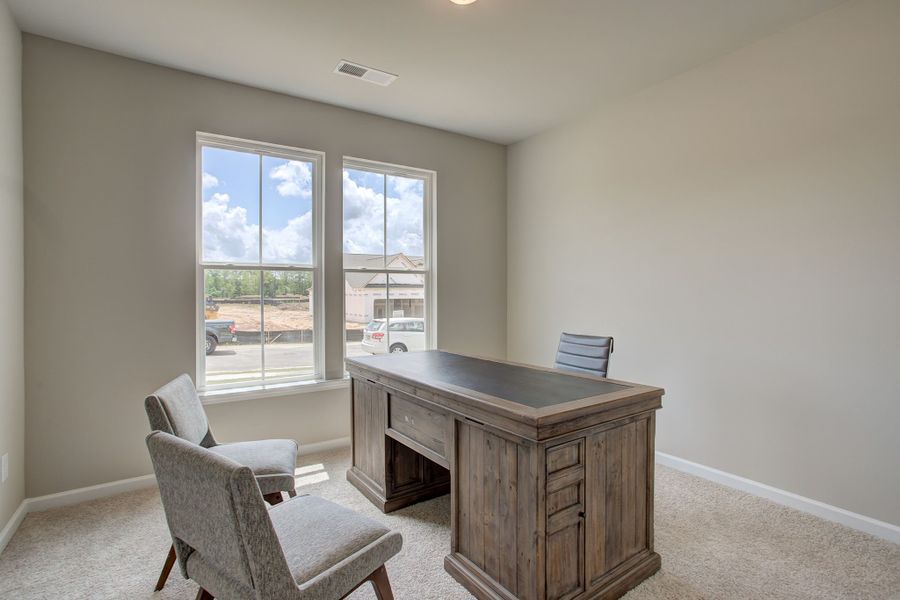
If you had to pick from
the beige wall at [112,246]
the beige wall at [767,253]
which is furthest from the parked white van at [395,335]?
the beige wall at [767,253]

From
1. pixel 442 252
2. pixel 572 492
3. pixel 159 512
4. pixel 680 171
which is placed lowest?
pixel 159 512

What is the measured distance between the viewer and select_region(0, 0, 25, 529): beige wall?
7.70 ft

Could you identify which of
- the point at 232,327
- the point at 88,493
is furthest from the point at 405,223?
the point at 88,493

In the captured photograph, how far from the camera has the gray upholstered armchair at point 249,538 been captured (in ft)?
3.80

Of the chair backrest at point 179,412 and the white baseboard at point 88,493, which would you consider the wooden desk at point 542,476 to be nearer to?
the chair backrest at point 179,412

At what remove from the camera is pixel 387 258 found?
13.3ft

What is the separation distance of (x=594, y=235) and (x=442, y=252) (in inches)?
55.1

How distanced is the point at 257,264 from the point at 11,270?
1355 mm

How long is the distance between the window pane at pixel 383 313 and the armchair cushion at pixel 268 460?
144 cm

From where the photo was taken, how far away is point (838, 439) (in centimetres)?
251

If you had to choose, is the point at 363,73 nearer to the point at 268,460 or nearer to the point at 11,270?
the point at 11,270

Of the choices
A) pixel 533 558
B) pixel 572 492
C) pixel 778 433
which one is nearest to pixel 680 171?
pixel 778 433

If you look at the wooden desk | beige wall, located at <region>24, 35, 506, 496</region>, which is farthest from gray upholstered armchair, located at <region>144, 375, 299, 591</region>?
beige wall, located at <region>24, 35, 506, 496</region>

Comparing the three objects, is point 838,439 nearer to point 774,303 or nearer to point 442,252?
point 774,303
